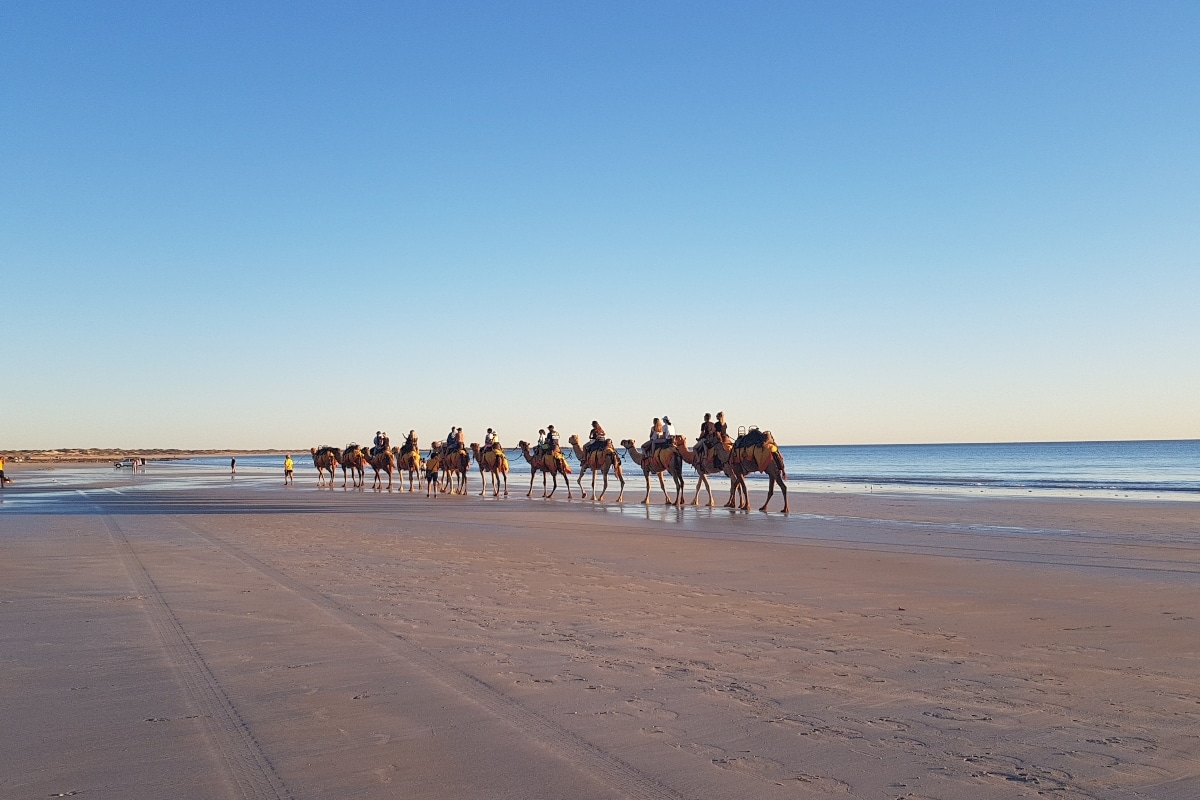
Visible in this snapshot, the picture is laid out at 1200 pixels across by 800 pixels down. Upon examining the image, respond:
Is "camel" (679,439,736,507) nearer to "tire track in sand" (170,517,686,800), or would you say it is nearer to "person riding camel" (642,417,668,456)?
"person riding camel" (642,417,668,456)

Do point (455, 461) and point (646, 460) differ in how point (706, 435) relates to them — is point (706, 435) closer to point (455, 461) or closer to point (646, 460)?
point (646, 460)

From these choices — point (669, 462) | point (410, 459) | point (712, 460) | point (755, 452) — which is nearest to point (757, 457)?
point (755, 452)

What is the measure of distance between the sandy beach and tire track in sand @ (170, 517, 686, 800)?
0.02 meters

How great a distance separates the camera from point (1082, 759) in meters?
4.37

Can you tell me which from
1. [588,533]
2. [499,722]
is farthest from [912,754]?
[588,533]

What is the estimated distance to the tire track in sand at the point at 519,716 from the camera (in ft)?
13.4

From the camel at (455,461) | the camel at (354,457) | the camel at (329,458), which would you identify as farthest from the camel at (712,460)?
the camel at (329,458)

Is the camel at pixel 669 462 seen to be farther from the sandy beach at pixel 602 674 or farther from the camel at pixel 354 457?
the camel at pixel 354 457

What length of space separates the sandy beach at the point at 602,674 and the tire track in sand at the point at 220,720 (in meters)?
0.02

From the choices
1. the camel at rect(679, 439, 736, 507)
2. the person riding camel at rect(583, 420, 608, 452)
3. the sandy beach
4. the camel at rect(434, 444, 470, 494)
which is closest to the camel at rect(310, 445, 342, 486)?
the camel at rect(434, 444, 470, 494)

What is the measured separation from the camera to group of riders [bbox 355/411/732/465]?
75.6 ft

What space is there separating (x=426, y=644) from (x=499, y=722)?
2.14m

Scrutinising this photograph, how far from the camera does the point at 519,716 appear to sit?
5.08 m

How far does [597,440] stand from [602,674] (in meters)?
22.2
